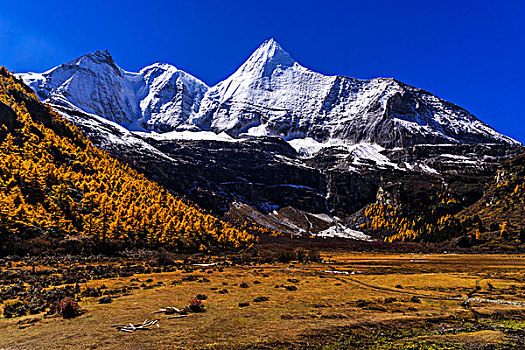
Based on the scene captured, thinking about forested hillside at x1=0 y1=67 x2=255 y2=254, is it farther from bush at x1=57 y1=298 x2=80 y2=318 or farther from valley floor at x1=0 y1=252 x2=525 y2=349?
valley floor at x1=0 y1=252 x2=525 y2=349

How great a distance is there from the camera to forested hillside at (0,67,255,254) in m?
67.4

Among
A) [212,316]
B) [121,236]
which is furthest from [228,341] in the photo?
[121,236]

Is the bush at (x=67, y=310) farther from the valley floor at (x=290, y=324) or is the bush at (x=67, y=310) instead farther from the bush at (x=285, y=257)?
the bush at (x=285, y=257)

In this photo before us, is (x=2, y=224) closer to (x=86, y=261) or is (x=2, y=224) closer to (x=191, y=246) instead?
(x=86, y=261)

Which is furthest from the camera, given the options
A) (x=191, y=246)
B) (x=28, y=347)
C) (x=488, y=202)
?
(x=488, y=202)

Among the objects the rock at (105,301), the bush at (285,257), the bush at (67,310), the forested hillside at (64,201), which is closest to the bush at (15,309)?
the bush at (67,310)

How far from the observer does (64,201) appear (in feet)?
270

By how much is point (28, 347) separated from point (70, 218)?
7737 cm

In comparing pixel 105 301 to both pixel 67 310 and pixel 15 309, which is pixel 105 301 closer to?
pixel 67 310

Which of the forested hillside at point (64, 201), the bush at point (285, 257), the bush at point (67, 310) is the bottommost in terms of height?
the bush at point (285, 257)

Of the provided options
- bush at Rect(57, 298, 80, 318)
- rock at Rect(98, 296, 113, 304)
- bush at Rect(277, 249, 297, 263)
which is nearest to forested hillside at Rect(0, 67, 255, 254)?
bush at Rect(277, 249, 297, 263)

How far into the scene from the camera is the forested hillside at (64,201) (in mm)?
67438

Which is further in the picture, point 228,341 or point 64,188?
point 64,188

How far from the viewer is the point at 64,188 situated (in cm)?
8506
